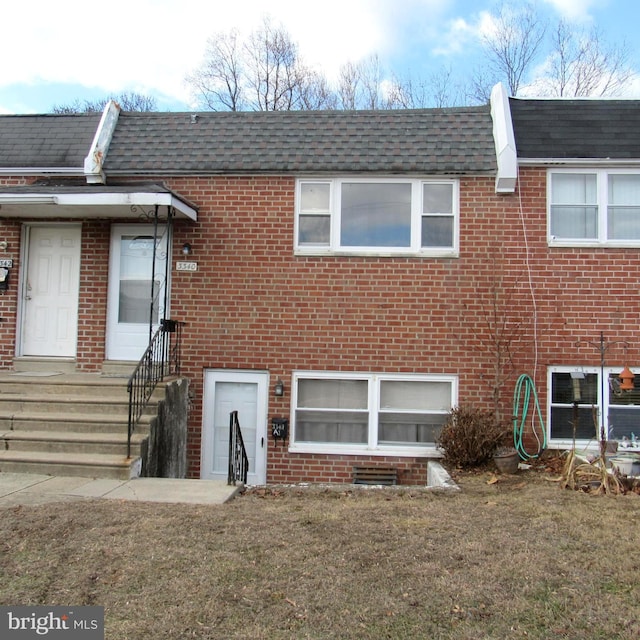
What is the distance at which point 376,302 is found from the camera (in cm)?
844

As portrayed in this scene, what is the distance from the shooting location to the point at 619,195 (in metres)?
8.39

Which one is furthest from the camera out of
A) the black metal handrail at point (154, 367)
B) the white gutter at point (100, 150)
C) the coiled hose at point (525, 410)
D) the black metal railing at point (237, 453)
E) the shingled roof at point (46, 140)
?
the shingled roof at point (46, 140)

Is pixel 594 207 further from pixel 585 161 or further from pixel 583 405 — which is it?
pixel 583 405

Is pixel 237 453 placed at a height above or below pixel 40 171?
below

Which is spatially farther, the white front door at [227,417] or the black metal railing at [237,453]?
the white front door at [227,417]

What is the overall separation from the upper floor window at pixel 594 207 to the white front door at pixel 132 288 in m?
6.04

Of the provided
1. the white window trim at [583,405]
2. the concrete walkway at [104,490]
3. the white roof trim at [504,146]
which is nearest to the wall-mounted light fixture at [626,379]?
the white window trim at [583,405]

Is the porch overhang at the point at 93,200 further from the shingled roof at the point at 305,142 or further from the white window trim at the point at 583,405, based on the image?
the white window trim at the point at 583,405

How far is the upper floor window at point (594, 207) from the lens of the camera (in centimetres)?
834

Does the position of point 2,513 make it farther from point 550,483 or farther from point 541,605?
point 550,483

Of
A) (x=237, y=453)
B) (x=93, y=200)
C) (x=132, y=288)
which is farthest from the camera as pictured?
(x=132, y=288)

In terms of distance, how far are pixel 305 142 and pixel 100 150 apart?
3203mm

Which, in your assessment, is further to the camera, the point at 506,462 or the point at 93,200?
the point at 93,200

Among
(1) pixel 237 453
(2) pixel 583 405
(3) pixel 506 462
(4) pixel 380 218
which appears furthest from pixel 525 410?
(1) pixel 237 453
